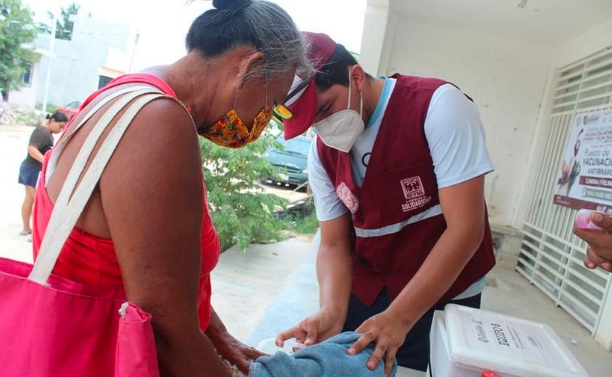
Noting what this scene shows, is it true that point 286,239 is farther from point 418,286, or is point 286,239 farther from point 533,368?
point 533,368

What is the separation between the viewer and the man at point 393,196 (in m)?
1.46

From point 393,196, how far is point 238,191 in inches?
182

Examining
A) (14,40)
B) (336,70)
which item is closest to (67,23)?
(14,40)

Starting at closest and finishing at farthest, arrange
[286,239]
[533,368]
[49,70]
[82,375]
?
[82,375], [533,368], [286,239], [49,70]

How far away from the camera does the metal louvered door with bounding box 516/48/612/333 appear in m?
3.93

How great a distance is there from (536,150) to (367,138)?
4.11 meters

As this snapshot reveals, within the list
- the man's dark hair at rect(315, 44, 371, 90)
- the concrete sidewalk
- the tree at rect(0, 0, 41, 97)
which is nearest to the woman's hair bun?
the man's dark hair at rect(315, 44, 371, 90)

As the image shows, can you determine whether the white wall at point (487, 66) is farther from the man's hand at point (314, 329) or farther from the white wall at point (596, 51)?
the man's hand at point (314, 329)

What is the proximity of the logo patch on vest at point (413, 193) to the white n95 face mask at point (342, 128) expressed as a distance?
0.24m

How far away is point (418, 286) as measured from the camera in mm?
1423

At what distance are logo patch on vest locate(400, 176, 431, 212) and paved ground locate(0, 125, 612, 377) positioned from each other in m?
1.14

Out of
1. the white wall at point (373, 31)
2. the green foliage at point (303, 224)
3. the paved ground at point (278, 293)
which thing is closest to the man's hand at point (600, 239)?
the paved ground at point (278, 293)

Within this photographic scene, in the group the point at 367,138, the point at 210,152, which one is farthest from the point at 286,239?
the point at 367,138

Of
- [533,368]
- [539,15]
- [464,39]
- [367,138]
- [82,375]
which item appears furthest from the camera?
[464,39]
